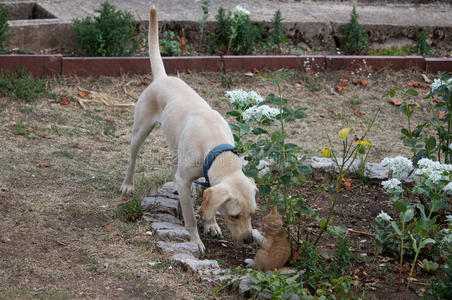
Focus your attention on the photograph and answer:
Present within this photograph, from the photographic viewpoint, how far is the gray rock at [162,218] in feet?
14.3

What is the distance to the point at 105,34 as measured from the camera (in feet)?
24.0

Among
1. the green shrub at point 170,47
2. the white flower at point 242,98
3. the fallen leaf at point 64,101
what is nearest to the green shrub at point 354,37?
the green shrub at point 170,47

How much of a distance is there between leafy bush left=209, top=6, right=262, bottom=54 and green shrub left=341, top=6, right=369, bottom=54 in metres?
1.31

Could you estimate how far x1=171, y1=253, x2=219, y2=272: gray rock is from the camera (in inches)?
143

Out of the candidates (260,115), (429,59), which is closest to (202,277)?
(260,115)

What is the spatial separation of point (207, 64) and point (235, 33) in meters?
0.59

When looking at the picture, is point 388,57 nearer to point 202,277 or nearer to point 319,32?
point 319,32

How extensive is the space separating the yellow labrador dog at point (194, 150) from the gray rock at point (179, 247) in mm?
78

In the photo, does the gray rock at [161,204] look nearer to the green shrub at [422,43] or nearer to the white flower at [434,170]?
the white flower at [434,170]

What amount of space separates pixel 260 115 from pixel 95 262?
1396 mm

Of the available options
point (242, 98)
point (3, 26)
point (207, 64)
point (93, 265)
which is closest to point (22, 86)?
point (3, 26)

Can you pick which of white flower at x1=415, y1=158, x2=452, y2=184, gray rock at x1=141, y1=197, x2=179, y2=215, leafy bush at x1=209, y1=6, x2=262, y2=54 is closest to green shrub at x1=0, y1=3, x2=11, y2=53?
leafy bush at x1=209, y1=6, x2=262, y2=54

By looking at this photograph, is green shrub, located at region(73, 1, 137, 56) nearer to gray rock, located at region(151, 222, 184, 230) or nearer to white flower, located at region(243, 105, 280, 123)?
gray rock, located at region(151, 222, 184, 230)

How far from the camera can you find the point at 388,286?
3.60 metres
